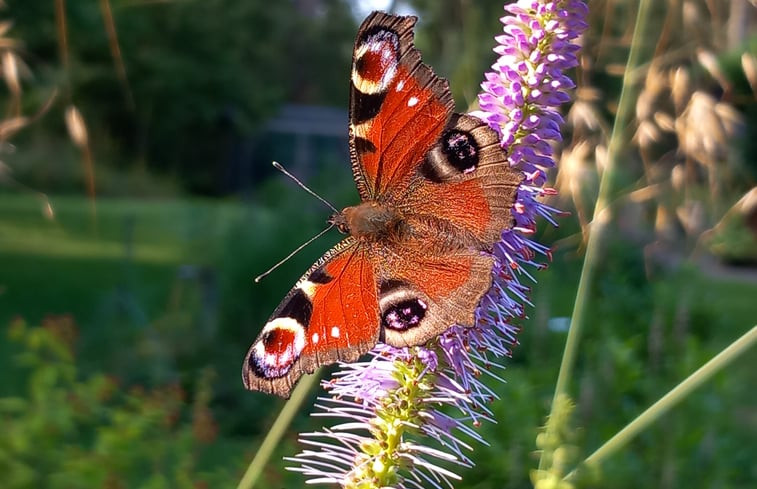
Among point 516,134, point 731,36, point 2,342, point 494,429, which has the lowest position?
point 516,134

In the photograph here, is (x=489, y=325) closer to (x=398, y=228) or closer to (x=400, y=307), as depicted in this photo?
(x=400, y=307)

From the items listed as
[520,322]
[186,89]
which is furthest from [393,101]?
[186,89]

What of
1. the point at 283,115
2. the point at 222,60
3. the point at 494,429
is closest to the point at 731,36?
the point at 494,429

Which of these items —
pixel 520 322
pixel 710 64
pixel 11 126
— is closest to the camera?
pixel 11 126

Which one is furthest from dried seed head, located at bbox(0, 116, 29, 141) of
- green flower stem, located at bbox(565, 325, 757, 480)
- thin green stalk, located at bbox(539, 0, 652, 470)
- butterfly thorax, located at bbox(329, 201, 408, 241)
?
green flower stem, located at bbox(565, 325, 757, 480)

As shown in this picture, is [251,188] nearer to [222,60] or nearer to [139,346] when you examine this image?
[222,60]

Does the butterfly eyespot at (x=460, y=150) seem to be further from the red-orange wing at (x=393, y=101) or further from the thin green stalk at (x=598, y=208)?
the thin green stalk at (x=598, y=208)

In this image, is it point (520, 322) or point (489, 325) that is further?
point (520, 322)
